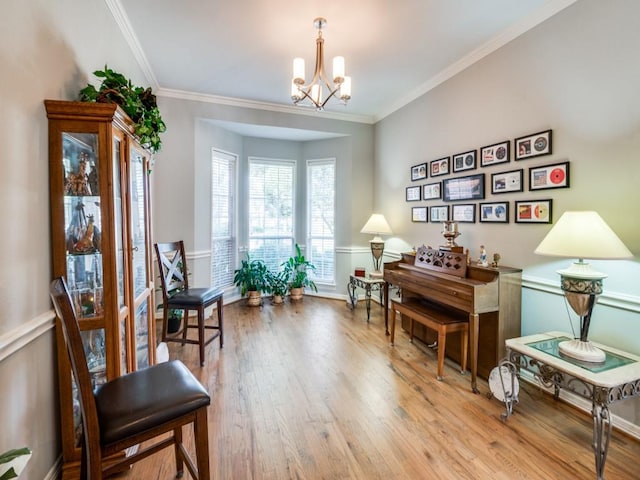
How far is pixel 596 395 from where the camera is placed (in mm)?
1622

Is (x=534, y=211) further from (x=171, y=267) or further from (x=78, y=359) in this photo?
(x=171, y=267)

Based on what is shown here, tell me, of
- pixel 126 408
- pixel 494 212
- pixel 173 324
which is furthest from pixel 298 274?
pixel 126 408

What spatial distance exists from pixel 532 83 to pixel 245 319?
3.92 metres

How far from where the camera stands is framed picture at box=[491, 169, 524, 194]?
262 centimetres

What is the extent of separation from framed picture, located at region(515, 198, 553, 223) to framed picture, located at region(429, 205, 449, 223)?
2.81 feet

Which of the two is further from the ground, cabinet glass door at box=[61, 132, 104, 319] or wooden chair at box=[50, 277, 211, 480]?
cabinet glass door at box=[61, 132, 104, 319]

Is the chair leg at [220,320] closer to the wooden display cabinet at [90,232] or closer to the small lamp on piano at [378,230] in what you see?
the wooden display cabinet at [90,232]

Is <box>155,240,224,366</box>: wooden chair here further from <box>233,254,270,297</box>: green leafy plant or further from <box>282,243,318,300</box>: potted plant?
<box>282,243,318,300</box>: potted plant

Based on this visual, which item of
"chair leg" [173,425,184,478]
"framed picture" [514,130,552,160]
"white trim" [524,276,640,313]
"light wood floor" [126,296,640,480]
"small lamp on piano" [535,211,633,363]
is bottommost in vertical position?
"light wood floor" [126,296,640,480]

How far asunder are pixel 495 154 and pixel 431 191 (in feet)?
3.05

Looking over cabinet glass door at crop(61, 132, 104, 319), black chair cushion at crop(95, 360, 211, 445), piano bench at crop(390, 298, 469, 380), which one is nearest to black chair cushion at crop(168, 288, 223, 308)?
cabinet glass door at crop(61, 132, 104, 319)

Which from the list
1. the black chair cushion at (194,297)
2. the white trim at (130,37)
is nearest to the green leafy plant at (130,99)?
the white trim at (130,37)

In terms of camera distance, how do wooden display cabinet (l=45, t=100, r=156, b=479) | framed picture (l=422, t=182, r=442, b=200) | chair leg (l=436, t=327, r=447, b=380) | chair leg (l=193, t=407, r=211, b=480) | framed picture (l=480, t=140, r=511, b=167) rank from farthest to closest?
framed picture (l=422, t=182, r=442, b=200)
framed picture (l=480, t=140, r=511, b=167)
chair leg (l=436, t=327, r=447, b=380)
wooden display cabinet (l=45, t=100, r=156, b=479)
chair leg (l=193, t=407, r=211, b=480)

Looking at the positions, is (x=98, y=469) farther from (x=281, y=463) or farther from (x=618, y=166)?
(x=618, y=166)
